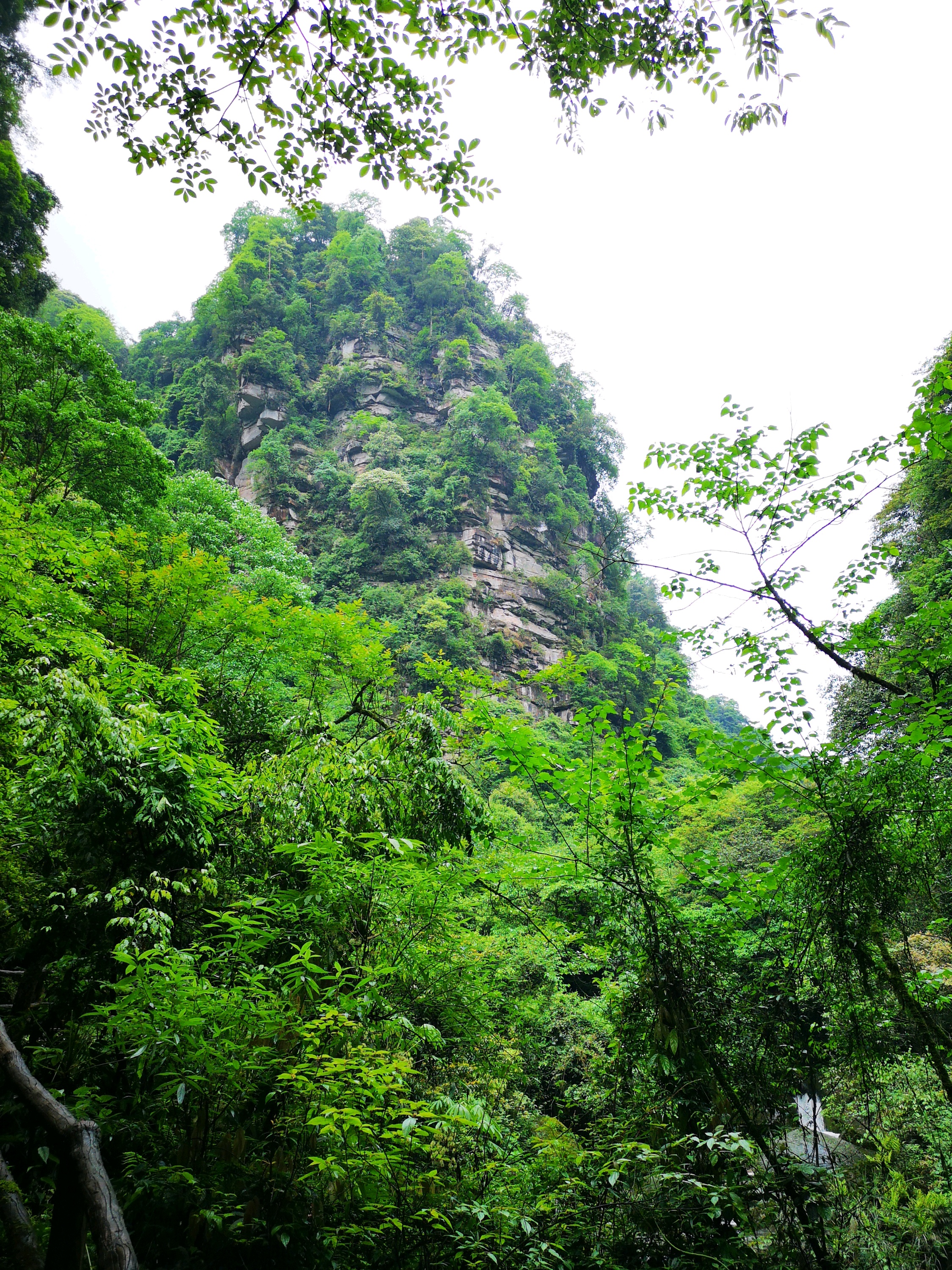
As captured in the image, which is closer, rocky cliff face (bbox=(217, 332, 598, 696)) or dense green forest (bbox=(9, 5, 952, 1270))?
dense green forest (bbox=(9, 5, 952, 1270))

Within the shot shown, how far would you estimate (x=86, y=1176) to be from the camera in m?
1.19

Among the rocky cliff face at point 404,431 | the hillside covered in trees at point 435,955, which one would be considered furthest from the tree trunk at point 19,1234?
the rocky cliff face at point 404,431

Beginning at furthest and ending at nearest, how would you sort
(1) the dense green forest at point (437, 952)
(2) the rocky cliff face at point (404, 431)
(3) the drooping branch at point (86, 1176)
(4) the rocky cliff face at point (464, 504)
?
(4) the rocky cliff face at point (464, 504)
(2) the rocky cliff face at point (404, 431)
(1) the dense green forest at point (437, 952)
(3) the drooping branch at point (86, 1176)

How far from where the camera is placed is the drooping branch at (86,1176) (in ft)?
3.65

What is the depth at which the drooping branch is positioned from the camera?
43.8 inches

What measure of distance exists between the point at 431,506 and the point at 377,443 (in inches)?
184

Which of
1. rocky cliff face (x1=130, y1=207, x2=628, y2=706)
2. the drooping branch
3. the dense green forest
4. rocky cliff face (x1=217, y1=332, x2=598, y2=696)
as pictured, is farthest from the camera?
rocky cliff face (x1=217, y1=332, x2=598, y2=696)

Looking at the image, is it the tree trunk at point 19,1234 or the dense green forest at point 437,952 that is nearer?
the tree trunk at point 19,1234

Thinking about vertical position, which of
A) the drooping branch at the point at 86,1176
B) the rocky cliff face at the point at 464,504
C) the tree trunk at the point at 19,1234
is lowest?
the tree trunk at the point at 19,1234

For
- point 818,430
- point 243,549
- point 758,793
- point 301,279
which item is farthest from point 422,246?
point 818,430

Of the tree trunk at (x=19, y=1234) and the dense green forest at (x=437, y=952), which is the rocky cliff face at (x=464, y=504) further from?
the tree trunk at (x=19, y=1234)

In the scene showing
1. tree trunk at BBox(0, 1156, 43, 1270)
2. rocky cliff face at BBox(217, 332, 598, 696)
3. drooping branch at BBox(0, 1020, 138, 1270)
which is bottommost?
tree trunk at BBox(0, 1156, 43, 1270)

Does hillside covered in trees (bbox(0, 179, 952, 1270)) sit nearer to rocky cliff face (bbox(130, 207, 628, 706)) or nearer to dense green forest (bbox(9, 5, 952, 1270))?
dense green forest (bbox(9, 5, 952, 1270))

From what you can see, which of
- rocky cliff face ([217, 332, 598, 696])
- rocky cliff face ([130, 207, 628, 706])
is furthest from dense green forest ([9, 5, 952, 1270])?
rocky cliff face ([217, 332, 598, 696])
